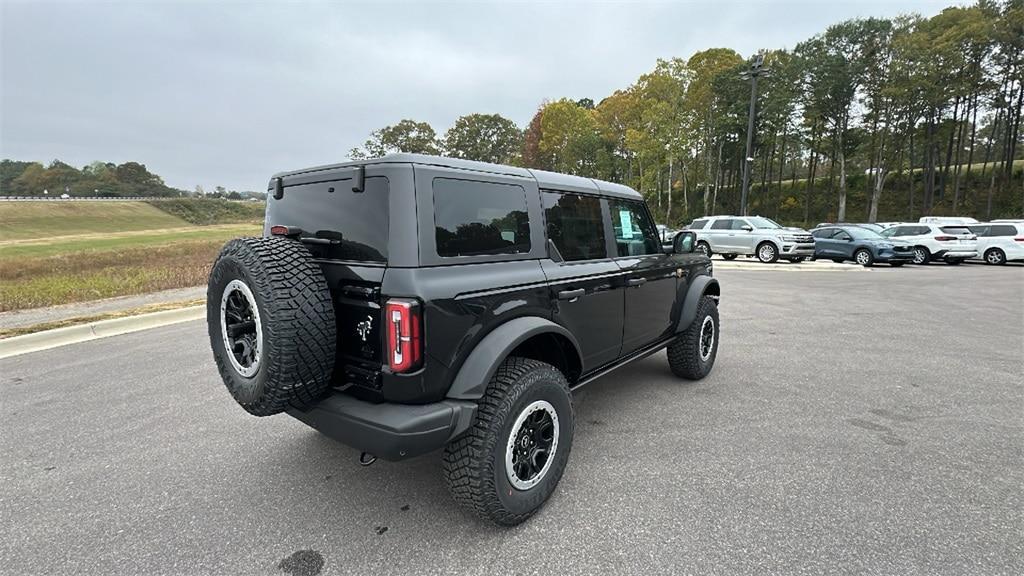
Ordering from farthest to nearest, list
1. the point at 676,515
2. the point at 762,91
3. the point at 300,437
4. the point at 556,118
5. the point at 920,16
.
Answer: the point at 556,118
the point at 762,91
the point at 920,16
the point at 300,437
the point at 676,515

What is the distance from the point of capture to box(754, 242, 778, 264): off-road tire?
16.5 meters

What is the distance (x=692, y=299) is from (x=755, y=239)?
14.8m

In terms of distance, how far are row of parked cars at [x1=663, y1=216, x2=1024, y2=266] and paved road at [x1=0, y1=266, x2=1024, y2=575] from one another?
1258 cm

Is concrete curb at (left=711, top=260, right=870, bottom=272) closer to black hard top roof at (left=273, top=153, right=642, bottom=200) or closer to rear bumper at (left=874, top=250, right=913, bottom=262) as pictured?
rear bumper at (left=874, top=250, right=913, bottom=262)

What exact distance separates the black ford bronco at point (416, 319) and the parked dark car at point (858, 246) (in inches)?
710

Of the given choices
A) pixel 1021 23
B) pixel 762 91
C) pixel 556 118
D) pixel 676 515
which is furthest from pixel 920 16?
pixel 676 515

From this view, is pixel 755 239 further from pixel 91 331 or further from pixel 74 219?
pixel 74 219

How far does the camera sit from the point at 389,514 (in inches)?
96.2

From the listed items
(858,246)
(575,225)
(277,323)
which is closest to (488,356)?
(277,323)

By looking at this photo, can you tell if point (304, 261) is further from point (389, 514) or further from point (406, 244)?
point (389, 514)

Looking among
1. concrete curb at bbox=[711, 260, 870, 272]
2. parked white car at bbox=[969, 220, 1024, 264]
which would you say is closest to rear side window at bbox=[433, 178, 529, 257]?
concrete curb at bbox=[711, 260, 870, 272]

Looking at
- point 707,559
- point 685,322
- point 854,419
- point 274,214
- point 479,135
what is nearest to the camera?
point 707,559

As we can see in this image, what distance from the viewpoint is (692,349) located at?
432 cm

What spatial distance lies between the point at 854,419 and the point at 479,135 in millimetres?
73341
